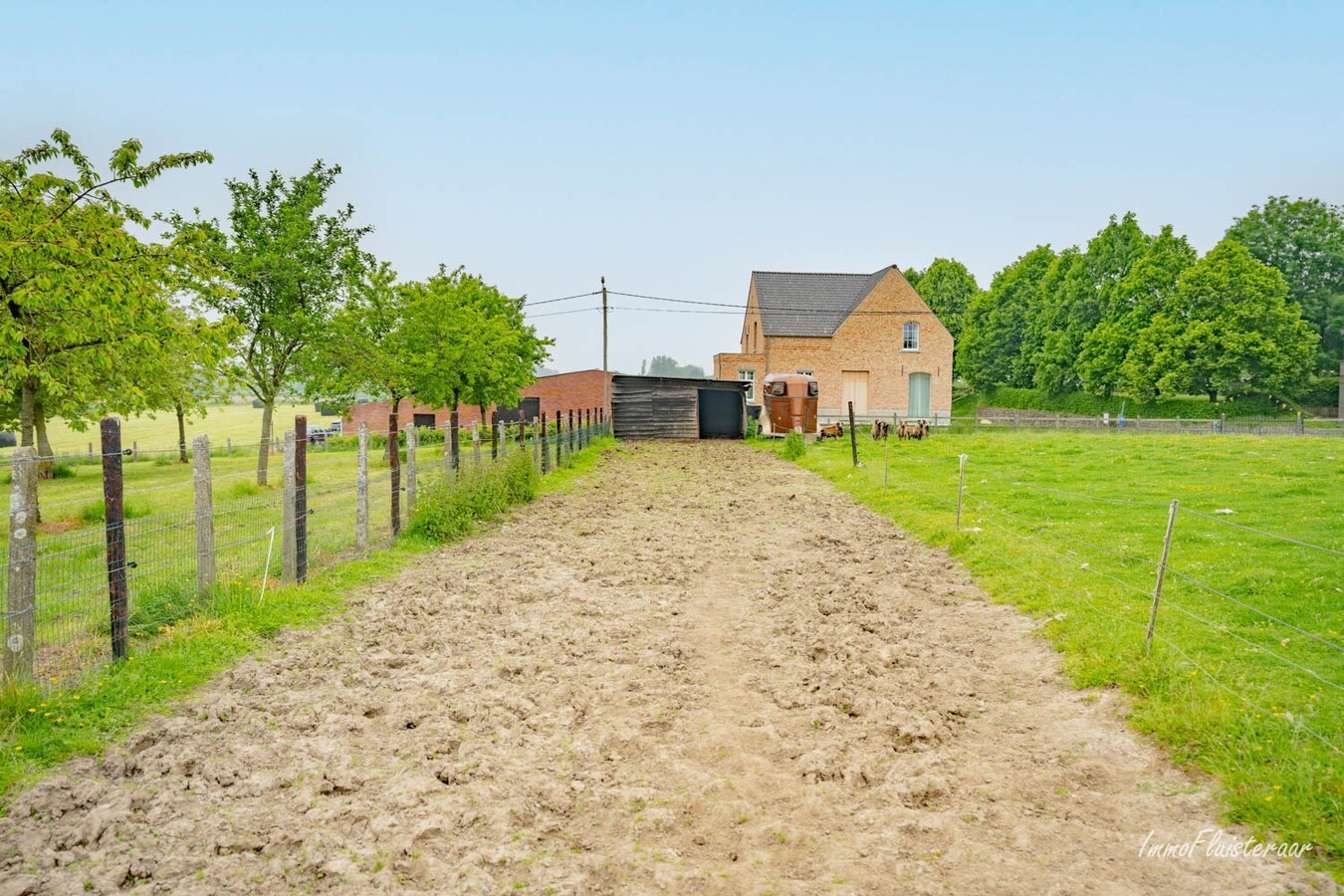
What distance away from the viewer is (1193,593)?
7.79 metres

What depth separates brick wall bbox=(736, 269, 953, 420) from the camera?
41969 mm

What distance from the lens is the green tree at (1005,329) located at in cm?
6388

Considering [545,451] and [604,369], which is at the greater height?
[604,369]

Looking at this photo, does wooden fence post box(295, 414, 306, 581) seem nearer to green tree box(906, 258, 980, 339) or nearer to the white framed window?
the white framed window

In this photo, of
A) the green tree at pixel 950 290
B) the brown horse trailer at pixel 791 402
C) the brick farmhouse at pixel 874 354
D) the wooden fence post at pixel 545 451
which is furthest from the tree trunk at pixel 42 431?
the green tree at pixel 950 290

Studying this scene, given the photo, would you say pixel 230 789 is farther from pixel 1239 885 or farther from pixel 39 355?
pixel 39 355

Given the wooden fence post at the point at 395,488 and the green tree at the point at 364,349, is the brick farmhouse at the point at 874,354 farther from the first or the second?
the wooden fence post at the point at 395,488

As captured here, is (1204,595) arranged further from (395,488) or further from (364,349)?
(364,349)

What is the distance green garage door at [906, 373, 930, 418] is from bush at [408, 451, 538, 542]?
3058cm

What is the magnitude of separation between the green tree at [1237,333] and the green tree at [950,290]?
105 ft

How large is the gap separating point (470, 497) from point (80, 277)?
6.04 metres

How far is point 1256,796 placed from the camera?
4.07 metres

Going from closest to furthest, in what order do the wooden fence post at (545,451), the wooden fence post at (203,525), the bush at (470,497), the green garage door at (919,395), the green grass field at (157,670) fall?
the green grass field at (157,670), the wooden fence post at (203,525), the bush at (470,497), the wooden fence post at (545,451), the green garage door at (919,395)

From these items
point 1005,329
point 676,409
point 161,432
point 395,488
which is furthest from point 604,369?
point 1005,329
